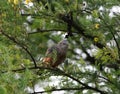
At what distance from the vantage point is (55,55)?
3715 millimetres

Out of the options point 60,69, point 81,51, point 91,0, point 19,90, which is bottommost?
point 81,51

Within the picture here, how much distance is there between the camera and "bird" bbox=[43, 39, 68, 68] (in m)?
3.74

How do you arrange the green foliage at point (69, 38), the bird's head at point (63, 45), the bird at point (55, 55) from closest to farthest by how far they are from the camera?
the green foliage at point (69, 38) < the bird at point (55, 55) < the bird's head at point (63, 45)

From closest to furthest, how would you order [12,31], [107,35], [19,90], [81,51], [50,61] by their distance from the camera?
1. [19,90]
2. [12,31]
3. [50,61]
4. [107,35]
5. [81,51]

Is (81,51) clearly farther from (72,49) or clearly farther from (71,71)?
(71,71)

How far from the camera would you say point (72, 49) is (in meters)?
6.00

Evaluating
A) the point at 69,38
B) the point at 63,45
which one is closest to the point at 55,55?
the point at 63,45

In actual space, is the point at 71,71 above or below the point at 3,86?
below

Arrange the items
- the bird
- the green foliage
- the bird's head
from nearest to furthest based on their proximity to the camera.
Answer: the green foliage → the bird → the bird's head

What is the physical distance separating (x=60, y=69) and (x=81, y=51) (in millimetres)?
1979

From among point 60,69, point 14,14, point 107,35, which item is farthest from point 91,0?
point 14,14

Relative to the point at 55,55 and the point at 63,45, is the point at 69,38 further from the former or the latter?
the point at 55,55

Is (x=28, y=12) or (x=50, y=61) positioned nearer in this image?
(x=50, y=61)

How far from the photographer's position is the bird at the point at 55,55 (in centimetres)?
374
